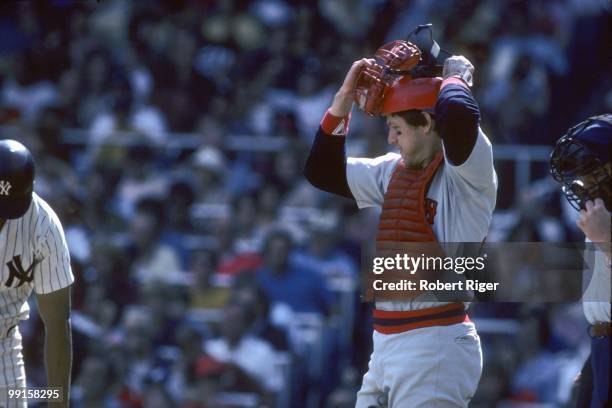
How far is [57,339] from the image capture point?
4.90 metres

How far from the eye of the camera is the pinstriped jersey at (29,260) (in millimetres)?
4855

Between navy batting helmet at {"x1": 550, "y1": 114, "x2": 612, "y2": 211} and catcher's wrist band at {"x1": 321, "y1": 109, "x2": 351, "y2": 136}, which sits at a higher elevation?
catcher's wrist band at {"x1": 321, "y1": 109, "x2": 351, "y2": 136}

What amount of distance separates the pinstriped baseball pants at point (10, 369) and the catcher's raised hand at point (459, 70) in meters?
1.95

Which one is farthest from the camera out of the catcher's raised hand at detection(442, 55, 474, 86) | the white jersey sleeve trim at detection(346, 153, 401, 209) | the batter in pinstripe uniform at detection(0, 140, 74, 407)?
the white jersey sleeve trim at detection(346, 153, 401, 209)

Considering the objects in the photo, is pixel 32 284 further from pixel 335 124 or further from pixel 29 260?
pixel 335 124

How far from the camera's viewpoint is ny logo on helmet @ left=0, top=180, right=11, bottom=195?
471 centimetres

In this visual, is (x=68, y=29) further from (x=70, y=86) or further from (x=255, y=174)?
(x=255, y=174)

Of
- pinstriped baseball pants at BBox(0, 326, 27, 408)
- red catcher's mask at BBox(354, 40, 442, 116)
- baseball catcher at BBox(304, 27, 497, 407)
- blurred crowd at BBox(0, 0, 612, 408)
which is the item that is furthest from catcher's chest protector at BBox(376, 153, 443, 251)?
blurred crowd at BBox(0, 0, 612, 408)

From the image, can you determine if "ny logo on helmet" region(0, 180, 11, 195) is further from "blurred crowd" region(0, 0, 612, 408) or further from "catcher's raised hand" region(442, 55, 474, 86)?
"blurred crowd" region(0, 0, 612, 408)

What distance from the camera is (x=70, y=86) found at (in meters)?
11.2

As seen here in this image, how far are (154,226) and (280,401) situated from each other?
6.40 feet

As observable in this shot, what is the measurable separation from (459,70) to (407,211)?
0.57 metres

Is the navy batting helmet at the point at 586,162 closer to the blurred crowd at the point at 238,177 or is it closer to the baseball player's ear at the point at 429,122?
the baseball player's ear at the point at 429,122

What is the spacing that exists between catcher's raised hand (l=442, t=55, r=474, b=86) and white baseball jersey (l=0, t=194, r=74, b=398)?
1.64m
